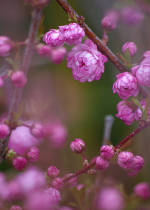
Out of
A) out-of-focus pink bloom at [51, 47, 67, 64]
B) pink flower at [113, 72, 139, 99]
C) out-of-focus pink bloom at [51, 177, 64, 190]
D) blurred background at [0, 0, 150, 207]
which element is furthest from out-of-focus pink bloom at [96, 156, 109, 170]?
blurred background at [0, 0, 150, 207]

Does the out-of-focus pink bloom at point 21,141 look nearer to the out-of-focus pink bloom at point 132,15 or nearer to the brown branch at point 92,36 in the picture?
the brown branch at point 92,36

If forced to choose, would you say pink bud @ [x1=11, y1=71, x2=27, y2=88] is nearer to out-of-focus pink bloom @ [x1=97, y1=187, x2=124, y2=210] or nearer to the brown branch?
the brown branch

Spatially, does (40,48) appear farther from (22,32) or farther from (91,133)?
(22,32)

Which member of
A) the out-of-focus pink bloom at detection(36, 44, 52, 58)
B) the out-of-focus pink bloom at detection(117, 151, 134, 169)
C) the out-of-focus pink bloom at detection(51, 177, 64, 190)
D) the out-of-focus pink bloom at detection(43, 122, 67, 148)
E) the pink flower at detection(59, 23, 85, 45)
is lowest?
the out-of-focus pink bloom at detection(51, 177, 64, 190)

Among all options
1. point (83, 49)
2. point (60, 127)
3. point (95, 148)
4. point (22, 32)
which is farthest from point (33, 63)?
point (83, 49)

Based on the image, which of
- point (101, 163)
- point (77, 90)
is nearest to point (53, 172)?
point (101, 163)

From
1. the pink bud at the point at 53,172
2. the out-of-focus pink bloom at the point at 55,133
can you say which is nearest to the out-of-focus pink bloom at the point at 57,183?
the pink bud at the point at 53,172

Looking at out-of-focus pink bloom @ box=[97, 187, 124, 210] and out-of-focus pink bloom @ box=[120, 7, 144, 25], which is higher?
out-of-focus pink bloom @ box=[120, 7, 144, 25]
